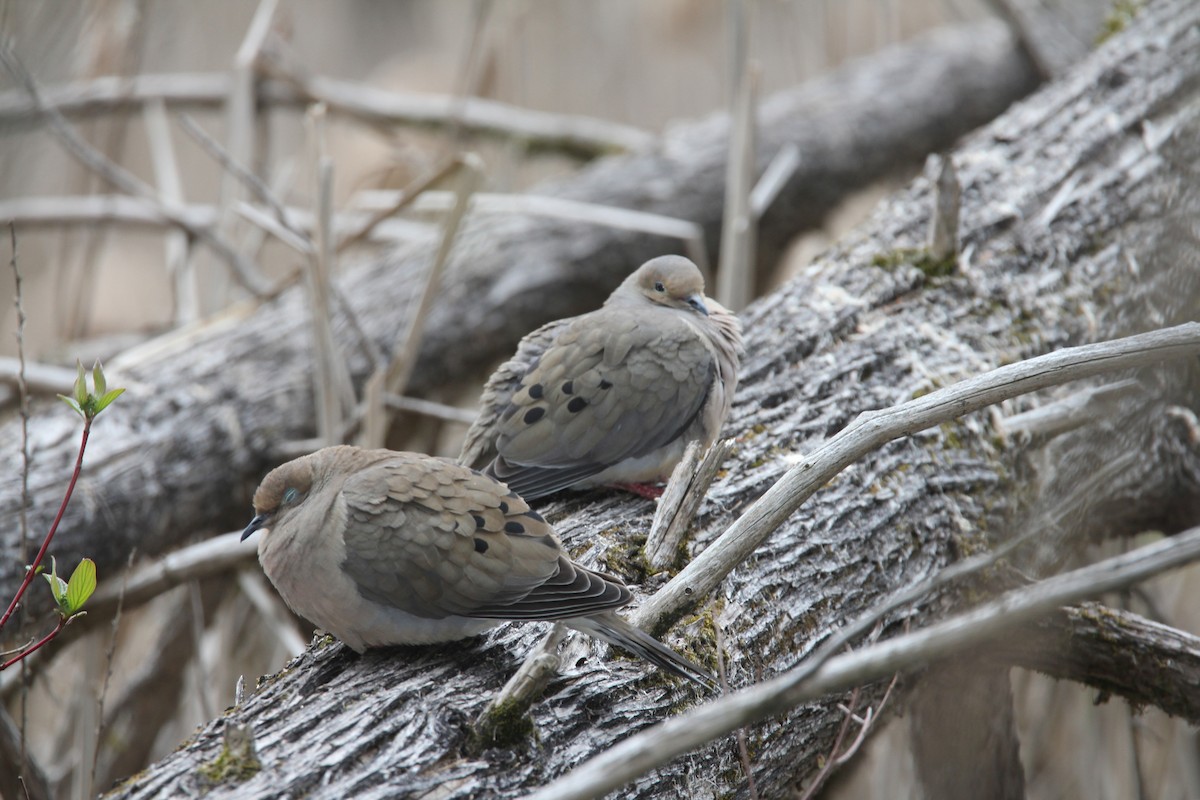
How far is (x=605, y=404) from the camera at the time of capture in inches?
115

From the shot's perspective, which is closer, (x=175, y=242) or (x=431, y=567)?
(x=431, y=567)

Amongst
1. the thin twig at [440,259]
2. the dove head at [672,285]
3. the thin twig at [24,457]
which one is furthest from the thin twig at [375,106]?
the thin twig at [24,457]

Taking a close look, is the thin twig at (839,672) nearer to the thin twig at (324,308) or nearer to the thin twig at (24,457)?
the thin twig at (24,457)

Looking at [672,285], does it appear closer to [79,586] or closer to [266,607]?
[266,607]

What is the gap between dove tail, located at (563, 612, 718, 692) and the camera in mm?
2104

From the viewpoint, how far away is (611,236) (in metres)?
5.07

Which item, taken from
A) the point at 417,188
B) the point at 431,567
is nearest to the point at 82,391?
the point at 431,567

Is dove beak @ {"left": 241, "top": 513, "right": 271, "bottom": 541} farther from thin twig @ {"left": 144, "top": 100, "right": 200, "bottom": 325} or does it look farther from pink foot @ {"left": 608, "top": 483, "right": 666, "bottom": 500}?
thin twig @ {"left": 144, "top": 100, "right": 200, "bottom": 325}

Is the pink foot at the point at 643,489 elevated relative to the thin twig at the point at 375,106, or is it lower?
lower

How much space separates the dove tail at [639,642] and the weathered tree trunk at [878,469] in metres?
0.06

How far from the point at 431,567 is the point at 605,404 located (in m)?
0.91

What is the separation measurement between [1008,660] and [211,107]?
5.02 m

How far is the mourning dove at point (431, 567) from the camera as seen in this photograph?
2119 millimetres

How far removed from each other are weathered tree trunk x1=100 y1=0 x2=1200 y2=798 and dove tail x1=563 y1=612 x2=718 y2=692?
6 centimetres
